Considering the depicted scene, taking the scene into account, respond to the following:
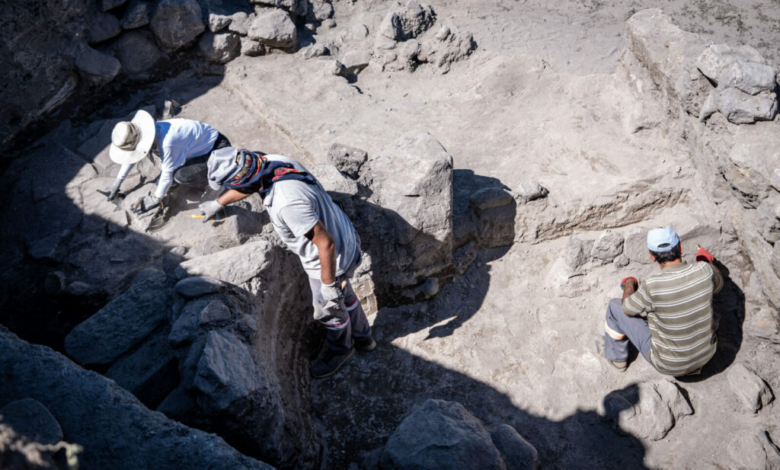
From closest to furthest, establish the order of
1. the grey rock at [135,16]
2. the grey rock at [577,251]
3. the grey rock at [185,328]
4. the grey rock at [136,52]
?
the grey rock at [185,328], the grey rock at [577,251], the grey rock at [135,16], the grey rock at [136,52]

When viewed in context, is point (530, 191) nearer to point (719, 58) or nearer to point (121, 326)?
point (719, 58)

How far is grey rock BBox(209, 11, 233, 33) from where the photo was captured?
6.34m

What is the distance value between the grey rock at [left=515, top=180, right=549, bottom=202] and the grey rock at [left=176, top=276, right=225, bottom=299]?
8.76 feet

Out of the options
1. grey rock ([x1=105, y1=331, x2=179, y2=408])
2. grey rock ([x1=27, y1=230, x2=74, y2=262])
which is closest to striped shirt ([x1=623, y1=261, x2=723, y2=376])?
grey rock ([x1=105, y1=331, x2=179, y2=408])

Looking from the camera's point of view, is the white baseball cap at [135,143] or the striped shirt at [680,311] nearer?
the striped shirt at [680,311]

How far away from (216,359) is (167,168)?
240cm

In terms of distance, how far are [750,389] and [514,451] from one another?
2.04m

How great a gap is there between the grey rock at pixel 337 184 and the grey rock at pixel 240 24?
3.54 meters

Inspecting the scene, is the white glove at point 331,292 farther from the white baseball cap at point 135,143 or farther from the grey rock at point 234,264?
the white baseball cap at point 135,143

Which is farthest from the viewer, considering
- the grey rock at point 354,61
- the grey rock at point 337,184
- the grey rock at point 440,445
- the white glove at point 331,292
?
the grey rock at point 354,61

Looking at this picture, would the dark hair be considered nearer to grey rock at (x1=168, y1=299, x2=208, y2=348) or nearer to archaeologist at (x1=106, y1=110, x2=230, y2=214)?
grey rock at (x1=168, y1=299, x2=208, y2=348)

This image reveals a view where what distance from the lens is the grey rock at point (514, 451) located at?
108 inches

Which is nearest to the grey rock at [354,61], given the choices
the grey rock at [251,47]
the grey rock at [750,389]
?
the grey rock at [251,47]

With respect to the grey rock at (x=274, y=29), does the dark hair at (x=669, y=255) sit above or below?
below
